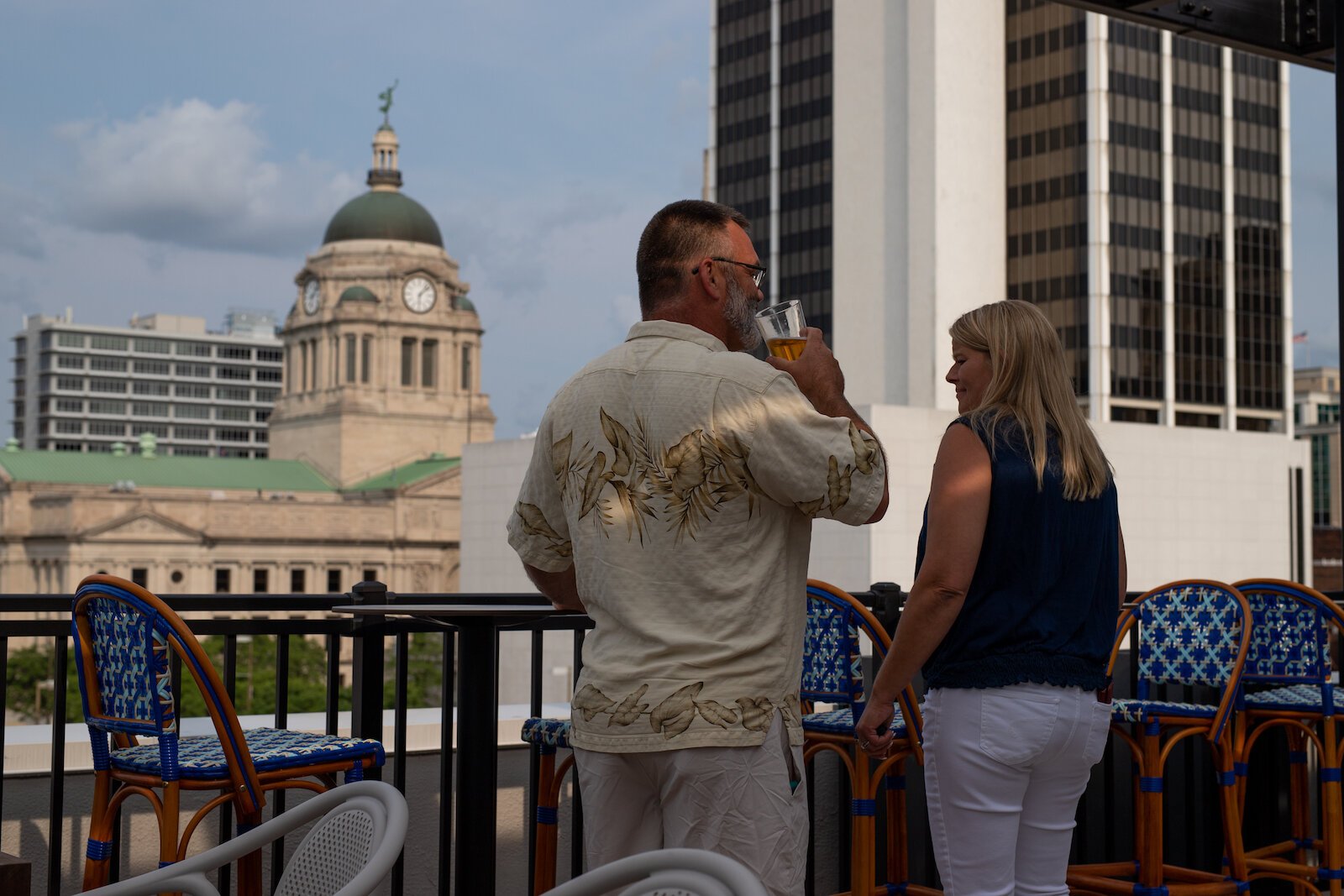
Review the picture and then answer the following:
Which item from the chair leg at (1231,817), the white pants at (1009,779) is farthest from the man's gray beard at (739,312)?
the chair leg at (1231,817)

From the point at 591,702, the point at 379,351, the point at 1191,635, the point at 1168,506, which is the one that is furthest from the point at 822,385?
the point at 379,351

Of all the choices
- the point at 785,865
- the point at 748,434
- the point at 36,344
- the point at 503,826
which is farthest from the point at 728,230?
the point at 36,344

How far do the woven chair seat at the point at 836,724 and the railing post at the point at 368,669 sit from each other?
1.23 m

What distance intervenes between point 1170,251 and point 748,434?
9090 cm

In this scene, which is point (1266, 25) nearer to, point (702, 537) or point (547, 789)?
point (547, 789)

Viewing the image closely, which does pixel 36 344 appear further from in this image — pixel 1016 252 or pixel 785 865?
pixel 785 865

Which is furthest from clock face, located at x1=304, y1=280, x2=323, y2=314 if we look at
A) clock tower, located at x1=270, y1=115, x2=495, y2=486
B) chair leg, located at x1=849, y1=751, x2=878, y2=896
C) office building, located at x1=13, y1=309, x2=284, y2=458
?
chair leg, located at x1=849, y1=751, x2=878, y2=896

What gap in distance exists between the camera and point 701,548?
2.69m

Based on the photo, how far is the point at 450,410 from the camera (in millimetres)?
130250

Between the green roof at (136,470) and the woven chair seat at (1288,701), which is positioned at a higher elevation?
the green roof at (136,470)

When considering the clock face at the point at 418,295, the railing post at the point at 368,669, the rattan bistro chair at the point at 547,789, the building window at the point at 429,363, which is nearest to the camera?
the rattan bistro chair at the point at 547,789

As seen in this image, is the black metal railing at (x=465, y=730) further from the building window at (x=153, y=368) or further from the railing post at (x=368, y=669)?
the building window at (x=153, y=368)

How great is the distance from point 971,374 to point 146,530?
101662mm

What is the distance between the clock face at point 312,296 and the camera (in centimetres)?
13000
